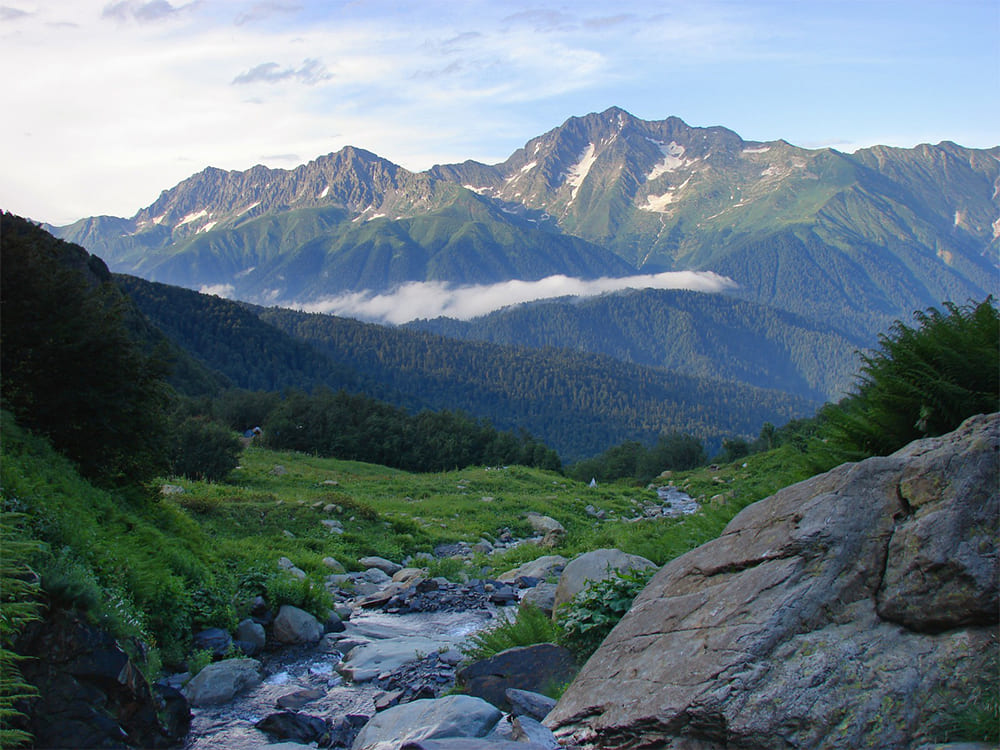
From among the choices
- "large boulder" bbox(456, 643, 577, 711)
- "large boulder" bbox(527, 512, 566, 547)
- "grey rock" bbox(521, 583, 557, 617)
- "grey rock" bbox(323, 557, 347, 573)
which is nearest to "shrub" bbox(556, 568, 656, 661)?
"large boulder" bbox(456, 643, 577, 711)

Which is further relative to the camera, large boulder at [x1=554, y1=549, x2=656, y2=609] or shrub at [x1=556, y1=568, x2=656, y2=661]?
large boulder at [x1=554, y1=549, x2=656, y2=609]

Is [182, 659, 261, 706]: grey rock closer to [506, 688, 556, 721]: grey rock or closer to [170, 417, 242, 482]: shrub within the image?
[506, 688, 556, 721]: grey rock

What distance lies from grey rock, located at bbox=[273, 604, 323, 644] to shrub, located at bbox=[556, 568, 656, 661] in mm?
4823

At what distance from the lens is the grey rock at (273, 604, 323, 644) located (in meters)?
12.7

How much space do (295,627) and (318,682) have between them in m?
2.09

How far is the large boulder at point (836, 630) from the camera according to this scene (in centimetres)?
623

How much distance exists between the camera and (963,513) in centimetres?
689

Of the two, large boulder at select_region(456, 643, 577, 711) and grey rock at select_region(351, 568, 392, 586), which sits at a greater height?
large boulder at select_region(456, 643, 577, 711)

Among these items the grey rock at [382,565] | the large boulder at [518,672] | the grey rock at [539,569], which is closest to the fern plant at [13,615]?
the large boulder at [518,672]

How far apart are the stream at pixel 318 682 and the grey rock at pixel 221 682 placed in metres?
0.11

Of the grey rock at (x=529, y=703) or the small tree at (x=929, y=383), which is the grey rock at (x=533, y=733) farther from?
the small tree at (x=929, y=383)

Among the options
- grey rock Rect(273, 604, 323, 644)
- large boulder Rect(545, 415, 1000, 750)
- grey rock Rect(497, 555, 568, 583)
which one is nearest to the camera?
large boulder Rect(545, 415, 1000, 750)

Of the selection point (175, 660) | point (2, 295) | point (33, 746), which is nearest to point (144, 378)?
point (2, 295)

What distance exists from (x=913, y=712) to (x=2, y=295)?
14400mm
